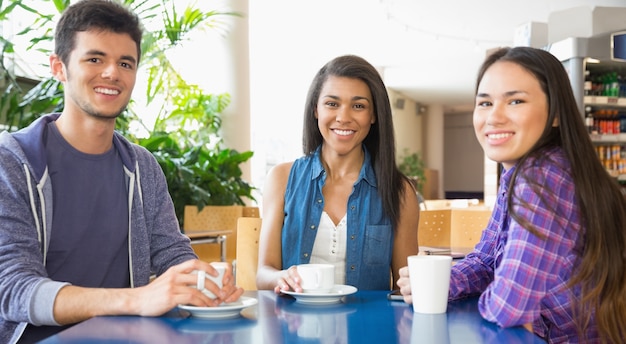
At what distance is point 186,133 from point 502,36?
707cm

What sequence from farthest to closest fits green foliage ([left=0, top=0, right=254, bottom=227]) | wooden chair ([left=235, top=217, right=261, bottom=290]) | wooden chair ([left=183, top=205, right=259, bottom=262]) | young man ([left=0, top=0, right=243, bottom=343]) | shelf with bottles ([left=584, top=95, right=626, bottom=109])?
shelf with bottles ([left=584, top=95, right=626, bottom=109]) < wooden chair ([left=183, top=205, right=259, bottom=262]) < green foliage ([left=0, top=0, right=254, bottom=227]) < wooden chair ([left=235, top=217, right=261, bottom=290]) < young man ([left=0, top=0, right=243, bottom=343])

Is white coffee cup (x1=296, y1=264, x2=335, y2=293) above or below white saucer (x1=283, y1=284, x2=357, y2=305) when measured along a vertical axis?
above

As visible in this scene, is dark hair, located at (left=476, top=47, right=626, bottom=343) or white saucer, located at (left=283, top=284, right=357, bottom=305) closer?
dark hair, located at (left=476, top=47, right=626, bottom=343)

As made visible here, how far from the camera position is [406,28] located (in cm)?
1098

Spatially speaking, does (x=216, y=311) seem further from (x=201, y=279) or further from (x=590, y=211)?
(x=590, y=211)

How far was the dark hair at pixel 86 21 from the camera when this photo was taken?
1611 millimetres

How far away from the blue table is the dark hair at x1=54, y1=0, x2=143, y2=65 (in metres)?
0.76

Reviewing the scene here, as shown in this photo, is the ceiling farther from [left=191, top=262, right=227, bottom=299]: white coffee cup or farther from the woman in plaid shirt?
[left=191, top=262, right=227, bottom=299]: white coffee cup

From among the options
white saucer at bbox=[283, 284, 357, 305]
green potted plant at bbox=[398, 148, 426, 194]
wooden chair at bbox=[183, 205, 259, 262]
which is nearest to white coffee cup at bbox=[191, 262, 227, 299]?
white saucer at bbox=[283, 284, 357, 305]

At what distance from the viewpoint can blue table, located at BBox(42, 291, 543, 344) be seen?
3.43 ft

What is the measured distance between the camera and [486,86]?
54.2 inches

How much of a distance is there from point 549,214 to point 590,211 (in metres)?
0.09

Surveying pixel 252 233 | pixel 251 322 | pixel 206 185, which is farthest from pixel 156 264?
pixel 206 185

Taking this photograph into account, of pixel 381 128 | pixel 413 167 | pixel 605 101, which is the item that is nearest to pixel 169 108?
pixel 605 101
